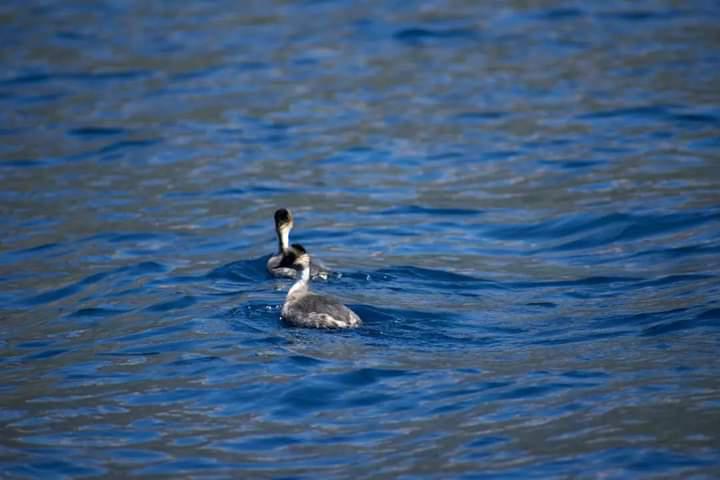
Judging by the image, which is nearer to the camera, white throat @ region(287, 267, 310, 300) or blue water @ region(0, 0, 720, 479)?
blue water @ region(0, 0, 720, 479)

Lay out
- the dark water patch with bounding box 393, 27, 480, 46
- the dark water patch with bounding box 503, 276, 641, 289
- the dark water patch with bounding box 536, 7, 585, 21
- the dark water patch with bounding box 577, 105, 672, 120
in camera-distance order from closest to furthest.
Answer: the dark water patch with bounding box 503, 276, 641, 289
the dark water patch with bounding box 577, 105, 672, 120
the dark water patch with bounding box 393, 27, 480, 46
the dark water patch with bounding box 536, 7, 585, 21

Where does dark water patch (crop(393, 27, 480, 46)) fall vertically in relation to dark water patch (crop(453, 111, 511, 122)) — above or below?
above

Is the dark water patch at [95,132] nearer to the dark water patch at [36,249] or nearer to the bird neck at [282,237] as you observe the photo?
the dark water patch at [36,249]

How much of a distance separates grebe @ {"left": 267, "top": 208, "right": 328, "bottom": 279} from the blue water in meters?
0.17

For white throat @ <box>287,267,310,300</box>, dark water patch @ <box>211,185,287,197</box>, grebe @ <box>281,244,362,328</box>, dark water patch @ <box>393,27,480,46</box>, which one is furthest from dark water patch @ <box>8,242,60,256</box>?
dark water patch @ <box>393,27,480,46</box>

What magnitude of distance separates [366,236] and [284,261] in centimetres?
278

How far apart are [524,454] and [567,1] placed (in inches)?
781

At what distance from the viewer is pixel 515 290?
12.6 metres

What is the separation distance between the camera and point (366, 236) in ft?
49.6

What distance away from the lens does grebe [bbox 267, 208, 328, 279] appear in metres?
12.9

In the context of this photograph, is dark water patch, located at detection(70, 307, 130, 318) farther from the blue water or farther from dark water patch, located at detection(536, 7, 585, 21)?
dark water patch, located at detection(536, 7, 585, 21)

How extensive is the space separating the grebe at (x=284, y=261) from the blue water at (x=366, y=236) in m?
0.17

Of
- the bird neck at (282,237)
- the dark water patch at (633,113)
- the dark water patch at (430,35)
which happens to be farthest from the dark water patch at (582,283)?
the dark water patch at (430,35)

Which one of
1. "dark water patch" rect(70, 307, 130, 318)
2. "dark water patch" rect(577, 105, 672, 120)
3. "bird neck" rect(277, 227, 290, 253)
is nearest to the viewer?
"dark water patch" rect(70, 307, 130, 318)
